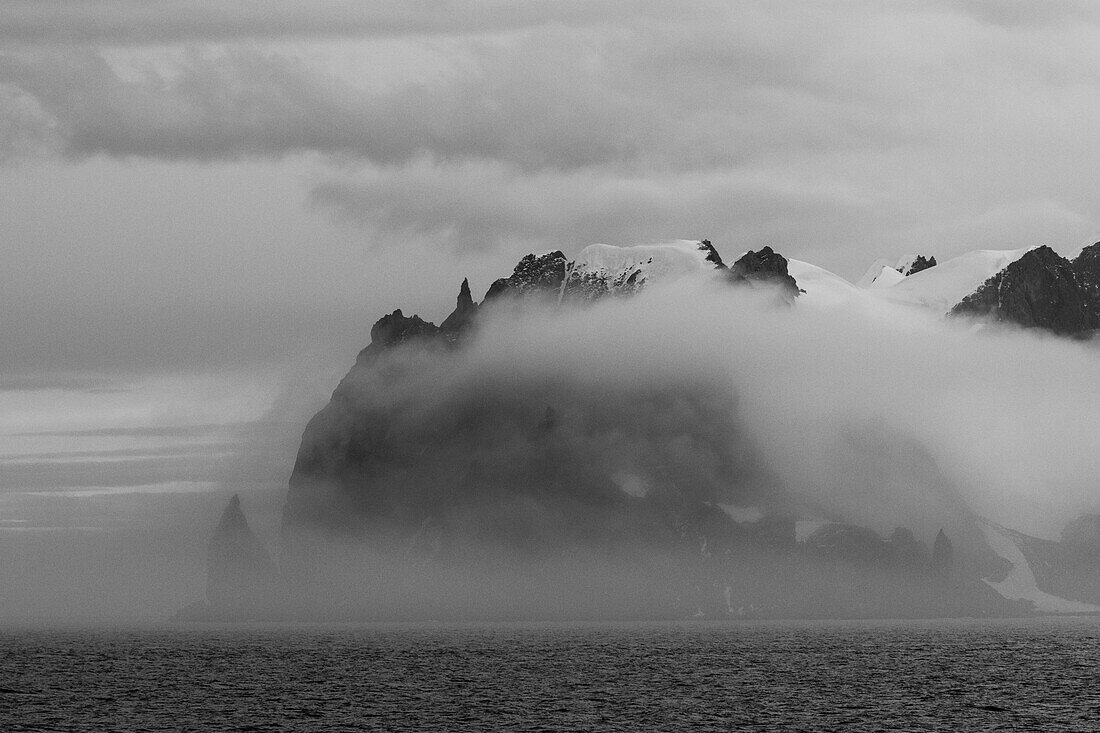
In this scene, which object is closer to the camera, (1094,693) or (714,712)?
(714,712)

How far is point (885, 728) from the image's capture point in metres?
154

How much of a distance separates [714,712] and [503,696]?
30.9 metres

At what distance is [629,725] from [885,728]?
79.4 feet

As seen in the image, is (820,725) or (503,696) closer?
(820,725)

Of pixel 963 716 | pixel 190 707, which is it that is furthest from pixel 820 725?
pixel 190 707

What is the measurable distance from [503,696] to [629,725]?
35109 millimetres

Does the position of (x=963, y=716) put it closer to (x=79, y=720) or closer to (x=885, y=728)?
(x=885, y=728)

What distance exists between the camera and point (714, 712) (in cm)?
16962

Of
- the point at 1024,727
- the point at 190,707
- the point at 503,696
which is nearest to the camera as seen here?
the point at 1024,727

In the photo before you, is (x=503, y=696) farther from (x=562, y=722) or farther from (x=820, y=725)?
(x=820, y=725)

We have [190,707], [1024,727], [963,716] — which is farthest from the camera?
[190,707]

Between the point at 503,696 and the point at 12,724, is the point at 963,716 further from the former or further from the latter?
the point at 12,724

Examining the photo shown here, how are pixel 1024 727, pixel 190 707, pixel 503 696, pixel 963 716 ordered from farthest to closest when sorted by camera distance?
pixel 503 696
pixel 190 707
pixel 963 716
pixel 1024 727

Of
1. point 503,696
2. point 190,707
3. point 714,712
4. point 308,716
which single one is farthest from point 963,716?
point 190,707
